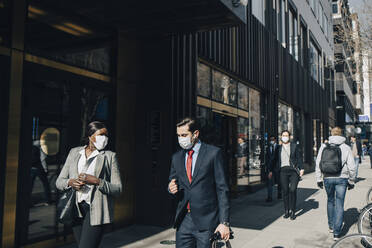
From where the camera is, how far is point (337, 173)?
6184mm

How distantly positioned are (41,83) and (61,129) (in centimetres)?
82

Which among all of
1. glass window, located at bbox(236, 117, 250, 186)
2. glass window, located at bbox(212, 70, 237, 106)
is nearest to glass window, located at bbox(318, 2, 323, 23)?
glass window, located at bbox(236, 117, 250, 186)

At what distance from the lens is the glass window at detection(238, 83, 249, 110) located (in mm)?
11771

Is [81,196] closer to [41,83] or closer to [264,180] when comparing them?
[41,83]

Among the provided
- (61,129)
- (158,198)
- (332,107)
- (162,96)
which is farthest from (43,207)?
(332,107)

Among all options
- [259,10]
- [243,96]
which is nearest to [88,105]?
[243,96]

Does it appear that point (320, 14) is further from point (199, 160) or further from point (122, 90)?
point (199, 160)

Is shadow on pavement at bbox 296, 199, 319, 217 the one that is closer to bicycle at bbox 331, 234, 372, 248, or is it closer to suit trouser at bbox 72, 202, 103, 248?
bicycle at bbox 331, 234, 372, 248

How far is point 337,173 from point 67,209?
4762 mm

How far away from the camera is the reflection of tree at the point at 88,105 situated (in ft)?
20.8

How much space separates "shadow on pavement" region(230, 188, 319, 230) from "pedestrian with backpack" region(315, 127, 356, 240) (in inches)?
60.7

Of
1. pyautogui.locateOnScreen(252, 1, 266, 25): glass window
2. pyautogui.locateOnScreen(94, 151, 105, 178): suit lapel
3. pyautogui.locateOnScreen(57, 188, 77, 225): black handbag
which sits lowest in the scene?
pyautogui.locateOnScreen(57, 188, 77, 225): black handbag

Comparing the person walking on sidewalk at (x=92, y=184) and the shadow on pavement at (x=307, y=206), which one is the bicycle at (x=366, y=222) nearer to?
the shadow on pavement at (x=307, y=206)

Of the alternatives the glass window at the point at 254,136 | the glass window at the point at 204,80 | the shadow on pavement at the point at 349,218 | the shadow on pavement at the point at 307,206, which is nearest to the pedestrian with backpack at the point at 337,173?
the shadow on pavement at the point at 349,218
